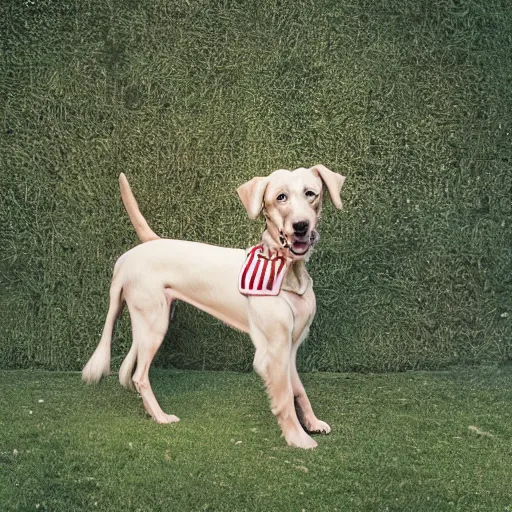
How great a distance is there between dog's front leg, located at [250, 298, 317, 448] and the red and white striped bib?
7cm

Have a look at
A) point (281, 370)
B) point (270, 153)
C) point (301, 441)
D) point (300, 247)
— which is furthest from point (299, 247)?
point (270, 153)

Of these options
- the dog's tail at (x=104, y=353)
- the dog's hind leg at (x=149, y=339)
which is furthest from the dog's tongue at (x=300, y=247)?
the dog's tail at (x=104, y=353)

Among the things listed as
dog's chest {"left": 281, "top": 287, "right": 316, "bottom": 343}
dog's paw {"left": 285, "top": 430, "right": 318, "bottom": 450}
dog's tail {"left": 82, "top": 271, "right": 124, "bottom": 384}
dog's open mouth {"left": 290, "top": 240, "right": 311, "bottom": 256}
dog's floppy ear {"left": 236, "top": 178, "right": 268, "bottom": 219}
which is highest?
dog's floppy ear {"left": 236, "top": 178, "right": 268, "bottom": 219}

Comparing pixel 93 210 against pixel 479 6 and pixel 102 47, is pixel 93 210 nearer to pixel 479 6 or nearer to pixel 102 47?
pixel 102 47

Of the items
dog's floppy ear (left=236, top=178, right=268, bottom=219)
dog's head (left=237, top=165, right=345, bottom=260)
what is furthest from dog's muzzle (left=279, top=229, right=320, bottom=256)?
dog's floppy ear (left=236, top=178, right=268, bottom=219)

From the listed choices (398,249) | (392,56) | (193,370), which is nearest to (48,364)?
(193,370)

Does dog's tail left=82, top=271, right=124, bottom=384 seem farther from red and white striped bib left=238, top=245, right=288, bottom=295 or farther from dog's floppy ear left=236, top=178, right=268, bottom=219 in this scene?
dog's floppy ear left=236, top=178, right=268, bottom=219

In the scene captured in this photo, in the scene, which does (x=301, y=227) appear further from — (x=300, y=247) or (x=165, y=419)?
(x=165, y=419)

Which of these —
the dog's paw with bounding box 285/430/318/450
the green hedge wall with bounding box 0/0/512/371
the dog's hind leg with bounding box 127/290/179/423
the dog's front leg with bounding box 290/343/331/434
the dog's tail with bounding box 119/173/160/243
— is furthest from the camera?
the green hedge wall with bounding box 0/0/512/371

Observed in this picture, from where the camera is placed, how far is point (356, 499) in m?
1.76

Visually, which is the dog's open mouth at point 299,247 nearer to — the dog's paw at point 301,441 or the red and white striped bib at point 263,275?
the red and white striped bib at point 263,275

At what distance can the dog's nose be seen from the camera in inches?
78.7

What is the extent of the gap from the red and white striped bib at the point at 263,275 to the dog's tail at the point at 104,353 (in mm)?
474

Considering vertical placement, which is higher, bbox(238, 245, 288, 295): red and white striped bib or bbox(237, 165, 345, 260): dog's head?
bbox(237, 165, 345, 260): dog's head
